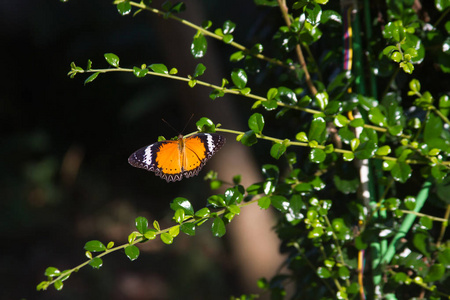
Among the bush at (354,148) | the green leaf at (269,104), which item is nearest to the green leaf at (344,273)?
the bush at (354,148)

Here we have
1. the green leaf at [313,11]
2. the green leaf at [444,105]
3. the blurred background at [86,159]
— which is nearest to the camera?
the green leaf at [313,11]

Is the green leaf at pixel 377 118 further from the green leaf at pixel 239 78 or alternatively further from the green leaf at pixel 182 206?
the green leaf at pixel 182 206

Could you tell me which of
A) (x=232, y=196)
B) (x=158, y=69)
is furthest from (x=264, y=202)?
(x=158, y=69)

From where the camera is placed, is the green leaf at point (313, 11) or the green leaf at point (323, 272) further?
the green leaf at point (323, 272)

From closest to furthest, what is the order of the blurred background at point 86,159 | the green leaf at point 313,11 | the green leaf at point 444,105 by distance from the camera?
1. the green leaf at point 313,11
2. the green leaf at point 444,105
3. the blurred background at point 86,159

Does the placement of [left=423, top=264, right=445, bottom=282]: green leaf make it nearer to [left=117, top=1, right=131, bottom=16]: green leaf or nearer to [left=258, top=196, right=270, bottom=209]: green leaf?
[left=258, top=196, right=270, bottom=209]: green leaf

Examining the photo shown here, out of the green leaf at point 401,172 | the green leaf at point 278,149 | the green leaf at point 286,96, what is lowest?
the green leaf at point 401,172

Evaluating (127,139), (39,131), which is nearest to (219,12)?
(127,139)

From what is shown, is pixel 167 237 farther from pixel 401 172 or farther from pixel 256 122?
pixel 401 172
